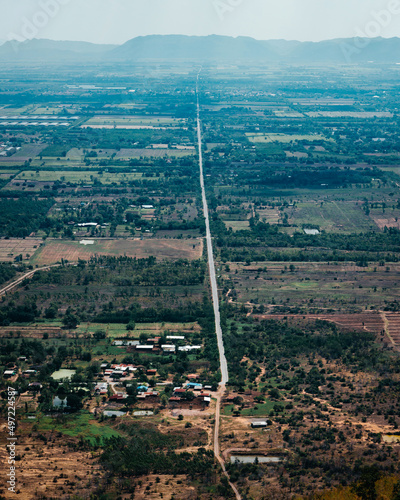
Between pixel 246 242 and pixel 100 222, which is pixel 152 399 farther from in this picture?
pixel 100 222

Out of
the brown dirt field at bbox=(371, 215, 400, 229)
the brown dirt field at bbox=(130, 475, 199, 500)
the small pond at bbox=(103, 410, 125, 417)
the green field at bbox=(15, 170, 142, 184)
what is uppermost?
the green field at bbox=(15, 170, 142, 184)

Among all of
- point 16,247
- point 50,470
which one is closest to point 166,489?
point 50,470

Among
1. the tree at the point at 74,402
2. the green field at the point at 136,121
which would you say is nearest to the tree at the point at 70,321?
the tree at the point at 74,402

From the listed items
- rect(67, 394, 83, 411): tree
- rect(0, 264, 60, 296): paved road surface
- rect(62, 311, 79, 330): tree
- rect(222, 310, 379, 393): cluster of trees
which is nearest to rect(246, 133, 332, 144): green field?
rect(0, 264, 60, 296): paved road surface

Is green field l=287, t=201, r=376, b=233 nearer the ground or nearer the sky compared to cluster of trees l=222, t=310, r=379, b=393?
nearer the sky

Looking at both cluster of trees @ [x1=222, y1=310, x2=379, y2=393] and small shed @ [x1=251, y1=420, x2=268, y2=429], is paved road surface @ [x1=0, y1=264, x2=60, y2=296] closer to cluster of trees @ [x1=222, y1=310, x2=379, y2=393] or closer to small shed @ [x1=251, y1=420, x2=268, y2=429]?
cluster of trees @ [x1=222, y1=310, x2=379, y2=393]

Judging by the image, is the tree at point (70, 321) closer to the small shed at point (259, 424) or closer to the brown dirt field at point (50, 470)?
the brown dirt field at point (50, 470)

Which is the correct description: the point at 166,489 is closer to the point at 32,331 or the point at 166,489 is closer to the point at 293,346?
the point at 293,346
